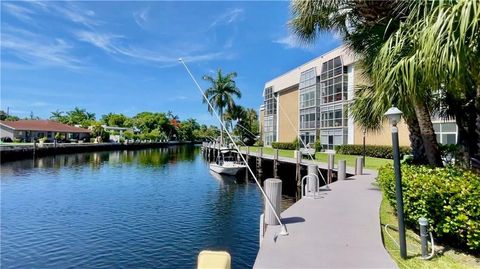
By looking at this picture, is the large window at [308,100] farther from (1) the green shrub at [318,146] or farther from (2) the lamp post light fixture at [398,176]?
(2) the lamp post light fixture at [398,176]

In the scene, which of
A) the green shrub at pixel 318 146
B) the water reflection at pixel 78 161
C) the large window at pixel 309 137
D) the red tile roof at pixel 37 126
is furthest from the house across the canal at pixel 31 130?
the green shrub at pixel 318 146

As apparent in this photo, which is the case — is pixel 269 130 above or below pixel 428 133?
above

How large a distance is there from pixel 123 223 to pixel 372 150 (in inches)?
1029

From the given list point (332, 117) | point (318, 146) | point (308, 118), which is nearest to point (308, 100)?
point (308, 118)

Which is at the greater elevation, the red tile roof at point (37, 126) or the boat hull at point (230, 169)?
the red tile roof at point (37, 126)

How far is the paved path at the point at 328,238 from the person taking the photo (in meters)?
6.17

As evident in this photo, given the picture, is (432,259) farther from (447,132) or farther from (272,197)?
(447,132)

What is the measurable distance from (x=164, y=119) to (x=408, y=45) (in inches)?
4705

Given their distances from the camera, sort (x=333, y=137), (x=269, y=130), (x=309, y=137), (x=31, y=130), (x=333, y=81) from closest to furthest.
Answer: (x=333, y=81) → (x=333, y=137) → (x=309, y=137) → (x=269, y=130) → (x=31, y=130)

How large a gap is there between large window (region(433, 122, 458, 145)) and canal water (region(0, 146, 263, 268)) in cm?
1547

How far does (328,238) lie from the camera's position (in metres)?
7.57

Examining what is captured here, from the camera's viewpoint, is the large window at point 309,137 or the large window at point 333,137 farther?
the large window at point 309,137

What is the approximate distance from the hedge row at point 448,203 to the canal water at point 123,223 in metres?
5.33

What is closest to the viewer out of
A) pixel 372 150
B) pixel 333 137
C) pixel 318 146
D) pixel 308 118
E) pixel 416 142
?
pixel 416 142
